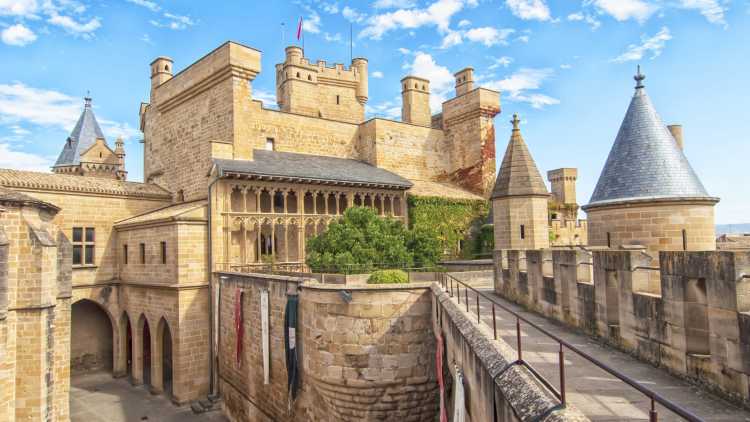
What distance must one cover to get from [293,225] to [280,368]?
9.61m

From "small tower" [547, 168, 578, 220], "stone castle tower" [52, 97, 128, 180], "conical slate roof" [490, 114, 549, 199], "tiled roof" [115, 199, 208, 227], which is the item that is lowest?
"tiled roof" [115, 199, 208, 227]

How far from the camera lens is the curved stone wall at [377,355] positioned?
11758mm

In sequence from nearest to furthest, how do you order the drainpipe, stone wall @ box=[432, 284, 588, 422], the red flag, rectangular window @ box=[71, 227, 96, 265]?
stone wall @ box=[432, 284, 588, 422]
the red flag
the drainpipe
rectangular window @ box=[71, 227, 96, 265]

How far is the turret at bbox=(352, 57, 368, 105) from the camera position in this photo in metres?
36.5

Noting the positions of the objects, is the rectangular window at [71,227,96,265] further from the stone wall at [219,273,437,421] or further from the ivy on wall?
the ivy on wall

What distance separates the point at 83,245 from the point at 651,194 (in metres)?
23.0

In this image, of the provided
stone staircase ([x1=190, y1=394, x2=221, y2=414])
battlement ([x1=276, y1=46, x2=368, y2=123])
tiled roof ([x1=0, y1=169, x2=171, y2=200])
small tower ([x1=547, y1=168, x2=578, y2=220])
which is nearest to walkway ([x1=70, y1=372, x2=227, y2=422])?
stone staircase ([x1=190, y1=394, x2=221, y2=414])

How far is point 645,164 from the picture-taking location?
10.4 m

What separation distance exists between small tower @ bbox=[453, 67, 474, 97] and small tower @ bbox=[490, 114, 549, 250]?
1743 centimetres

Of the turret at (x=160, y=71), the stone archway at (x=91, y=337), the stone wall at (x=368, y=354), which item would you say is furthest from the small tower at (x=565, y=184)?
the stone archway at (x=91, y=337)

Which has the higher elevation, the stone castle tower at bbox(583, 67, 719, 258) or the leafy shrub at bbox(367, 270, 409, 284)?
the stone castle tower at bbox(583, 67, 719, 258)

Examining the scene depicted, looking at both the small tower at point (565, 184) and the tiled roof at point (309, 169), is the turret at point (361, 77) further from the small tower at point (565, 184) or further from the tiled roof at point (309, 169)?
the small tower at point (565, 184)

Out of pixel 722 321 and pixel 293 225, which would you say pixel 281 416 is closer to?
pixel 293 225

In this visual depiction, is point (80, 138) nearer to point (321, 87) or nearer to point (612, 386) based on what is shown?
point (321, 87)
